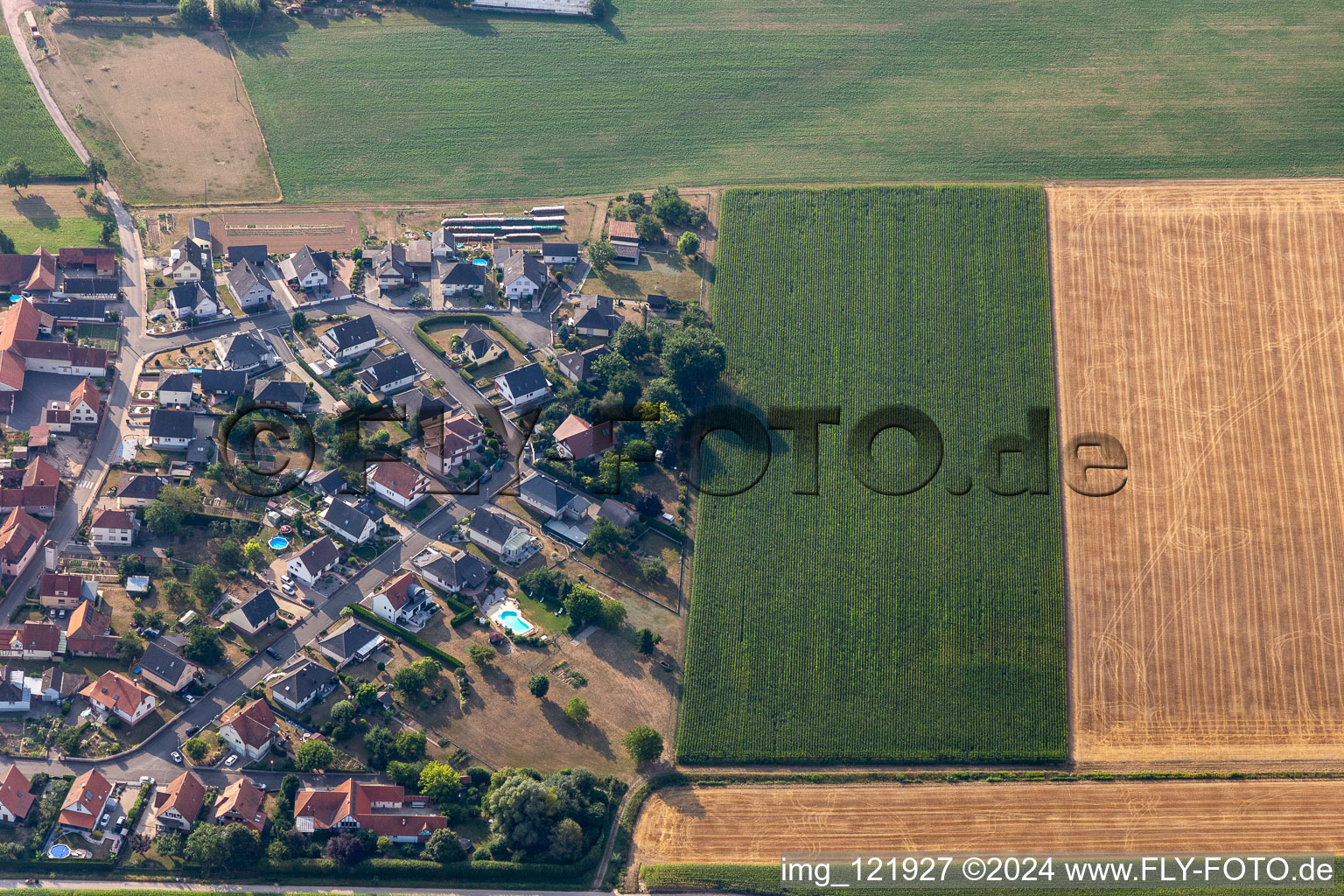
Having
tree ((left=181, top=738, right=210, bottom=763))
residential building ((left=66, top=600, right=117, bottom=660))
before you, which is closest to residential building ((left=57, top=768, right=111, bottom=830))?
tree ((left=181, top=738, right=210, bottom=763))

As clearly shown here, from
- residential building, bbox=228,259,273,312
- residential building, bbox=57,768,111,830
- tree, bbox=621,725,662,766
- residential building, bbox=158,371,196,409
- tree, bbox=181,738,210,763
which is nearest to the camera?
residential building, bbox=57,768,111,830

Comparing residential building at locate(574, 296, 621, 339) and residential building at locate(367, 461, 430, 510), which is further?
residential building at locate(574, 296, 621, 339)

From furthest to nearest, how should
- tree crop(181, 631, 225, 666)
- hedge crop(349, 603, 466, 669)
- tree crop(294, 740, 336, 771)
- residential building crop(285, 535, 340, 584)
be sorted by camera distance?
residential building crop(285, 535, 340, 584) < hedge crop(349, 603, 466, 669) < tree crop(181, 631, 225, 666) < tree crop(294, 740, 336, 771)

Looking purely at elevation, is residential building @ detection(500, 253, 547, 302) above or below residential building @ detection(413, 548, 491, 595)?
above

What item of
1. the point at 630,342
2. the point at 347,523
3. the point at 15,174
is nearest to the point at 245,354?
the point at 347,523

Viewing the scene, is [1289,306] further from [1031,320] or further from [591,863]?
[591,863]

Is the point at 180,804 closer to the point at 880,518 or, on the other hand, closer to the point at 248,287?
→ the point at 248,287

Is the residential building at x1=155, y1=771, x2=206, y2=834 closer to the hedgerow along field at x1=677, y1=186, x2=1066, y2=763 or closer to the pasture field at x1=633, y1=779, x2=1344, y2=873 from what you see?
the pasture field at x1=633, y1=779, x2=1344, y2=873

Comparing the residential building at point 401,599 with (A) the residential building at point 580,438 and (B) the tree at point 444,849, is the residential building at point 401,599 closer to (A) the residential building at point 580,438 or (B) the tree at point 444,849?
(A) the residential building at point 580,438
